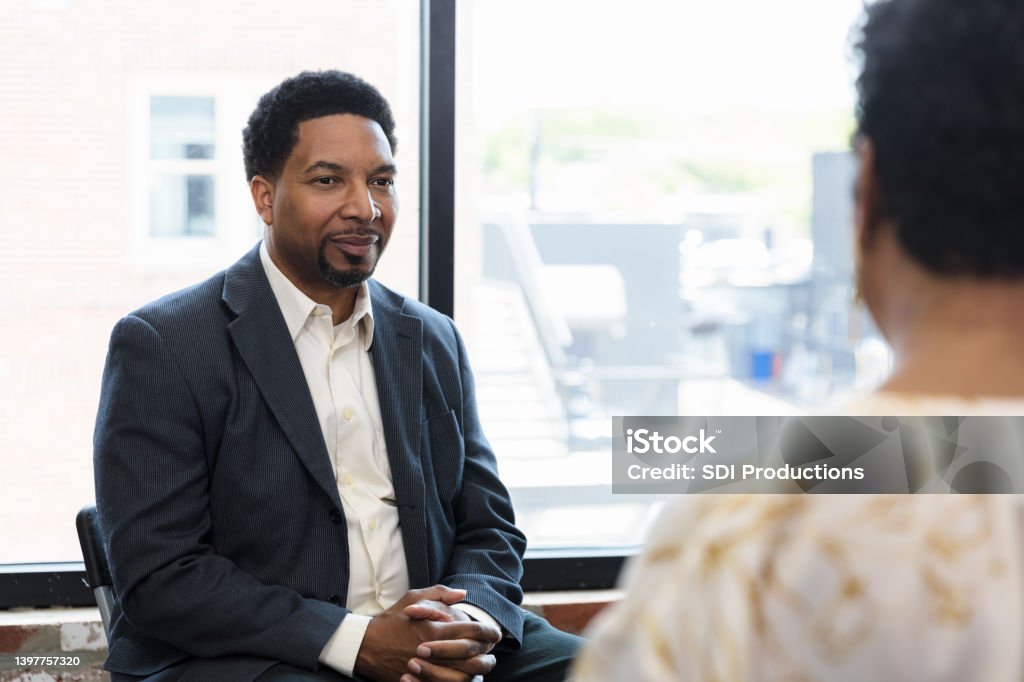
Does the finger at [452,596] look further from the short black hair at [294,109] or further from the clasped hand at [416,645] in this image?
the short black hair at [294,109]

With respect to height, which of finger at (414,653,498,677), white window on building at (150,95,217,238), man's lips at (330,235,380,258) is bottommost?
finger at (414,653,498,677)

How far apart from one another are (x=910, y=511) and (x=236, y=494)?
47.4 inches

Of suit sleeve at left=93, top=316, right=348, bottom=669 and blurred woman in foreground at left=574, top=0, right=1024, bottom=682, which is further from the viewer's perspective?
suit sleeve at left=93, top=316, right=348, bottom=669

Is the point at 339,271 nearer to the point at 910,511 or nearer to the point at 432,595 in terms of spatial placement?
the point at 432,595

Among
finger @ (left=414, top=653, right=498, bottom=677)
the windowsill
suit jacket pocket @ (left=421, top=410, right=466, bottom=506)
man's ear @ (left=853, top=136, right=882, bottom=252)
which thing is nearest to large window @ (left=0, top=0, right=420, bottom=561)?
the windowsill

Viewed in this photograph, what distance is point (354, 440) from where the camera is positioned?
69.7 inches

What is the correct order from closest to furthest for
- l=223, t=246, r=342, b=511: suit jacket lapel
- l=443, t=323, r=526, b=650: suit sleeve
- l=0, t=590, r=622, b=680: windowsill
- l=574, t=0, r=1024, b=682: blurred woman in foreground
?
l=574, t=0, r=1024, b=682: blurred woman in foreground → l=223, t=246, r=342, b=511: suit jacket lapel → l=443, t=323, r=526, b=650: suit sleeve → l=0, t=590, r=622, b=680: windowsill

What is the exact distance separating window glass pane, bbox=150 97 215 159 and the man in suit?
0.43 m

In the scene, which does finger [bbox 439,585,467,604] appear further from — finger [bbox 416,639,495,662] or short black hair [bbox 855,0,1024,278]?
short black hair [bbox 855,0,1024,278]

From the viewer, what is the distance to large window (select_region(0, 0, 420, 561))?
2.19m

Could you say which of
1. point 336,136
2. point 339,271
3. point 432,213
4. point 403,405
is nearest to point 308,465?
point 403,405

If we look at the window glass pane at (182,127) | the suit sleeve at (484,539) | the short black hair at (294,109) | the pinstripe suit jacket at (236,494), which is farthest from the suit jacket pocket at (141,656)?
the window glass pane at (182,127)

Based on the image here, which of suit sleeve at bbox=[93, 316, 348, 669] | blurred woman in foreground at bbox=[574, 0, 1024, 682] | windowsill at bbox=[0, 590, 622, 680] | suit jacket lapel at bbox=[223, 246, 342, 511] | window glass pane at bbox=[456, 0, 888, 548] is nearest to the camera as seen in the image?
blurred woman in foreground at bbox=[574, 0, 1024, 682]

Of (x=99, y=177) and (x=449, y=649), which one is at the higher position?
(x=99, y=177)
